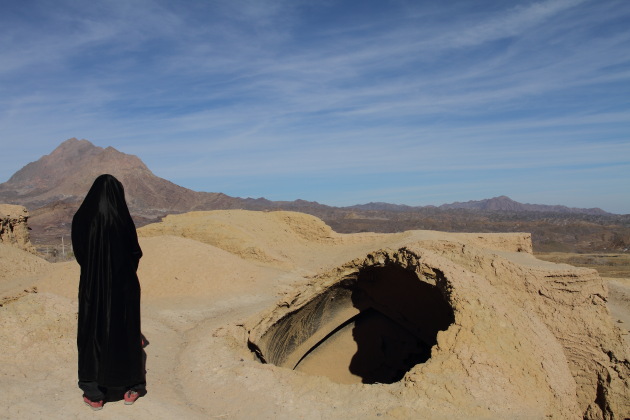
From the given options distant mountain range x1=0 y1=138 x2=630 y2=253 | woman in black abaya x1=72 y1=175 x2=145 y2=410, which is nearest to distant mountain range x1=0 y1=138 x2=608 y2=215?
distant mountain range x1=0 y1=138 x2=630 y2=253

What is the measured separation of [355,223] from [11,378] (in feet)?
168

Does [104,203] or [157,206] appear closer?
[104,203]

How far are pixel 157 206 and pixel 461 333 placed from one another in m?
69.8

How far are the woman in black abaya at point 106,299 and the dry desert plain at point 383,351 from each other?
0.74ft

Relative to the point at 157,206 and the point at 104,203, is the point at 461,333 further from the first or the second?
the point at 157,206

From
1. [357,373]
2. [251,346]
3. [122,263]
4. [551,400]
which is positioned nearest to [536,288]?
[551,400]

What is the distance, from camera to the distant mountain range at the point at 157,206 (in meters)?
48.1

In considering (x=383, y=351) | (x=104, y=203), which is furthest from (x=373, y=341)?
(x=104, y=203)

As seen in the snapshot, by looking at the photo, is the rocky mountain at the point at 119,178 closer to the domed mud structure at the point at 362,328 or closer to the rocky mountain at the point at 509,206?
the domed mud structure at the point at 362,328

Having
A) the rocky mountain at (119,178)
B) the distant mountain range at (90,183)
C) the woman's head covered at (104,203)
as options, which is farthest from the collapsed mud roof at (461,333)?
the distant mountain range at (90,183)

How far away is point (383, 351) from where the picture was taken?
7066mm

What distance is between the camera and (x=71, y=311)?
583 cm

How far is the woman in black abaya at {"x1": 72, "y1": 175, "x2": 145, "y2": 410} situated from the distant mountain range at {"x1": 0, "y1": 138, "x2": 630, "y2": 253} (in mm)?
39181

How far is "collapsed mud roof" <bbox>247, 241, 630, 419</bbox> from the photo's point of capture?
422 centimetres
